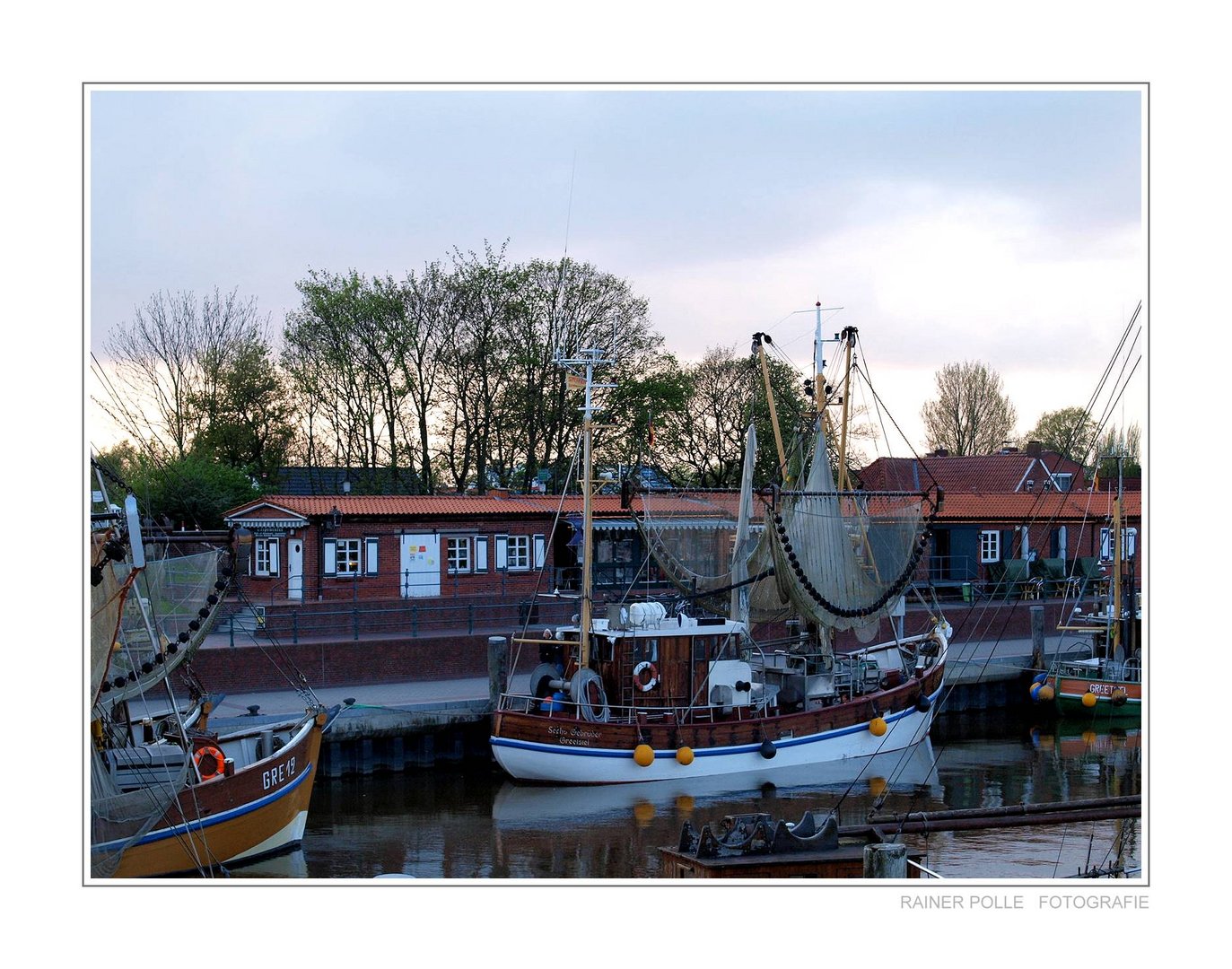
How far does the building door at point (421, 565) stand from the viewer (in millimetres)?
36500

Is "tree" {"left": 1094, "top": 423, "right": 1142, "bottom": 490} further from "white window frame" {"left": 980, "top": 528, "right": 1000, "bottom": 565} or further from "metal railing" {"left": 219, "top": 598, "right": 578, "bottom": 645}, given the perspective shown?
"metal railing" {"left": 219, "top": 598, "right": 578, "bottom": 645}

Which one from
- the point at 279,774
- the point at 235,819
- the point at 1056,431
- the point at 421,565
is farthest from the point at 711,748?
the point at 1056,431

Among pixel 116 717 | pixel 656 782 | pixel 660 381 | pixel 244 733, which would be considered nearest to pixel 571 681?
pixel 656 782

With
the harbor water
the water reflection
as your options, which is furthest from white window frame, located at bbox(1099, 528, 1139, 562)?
the water reflection

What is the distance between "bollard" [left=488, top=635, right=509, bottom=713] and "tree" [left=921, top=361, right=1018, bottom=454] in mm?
48458

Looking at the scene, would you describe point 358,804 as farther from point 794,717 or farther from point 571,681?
point 794,717

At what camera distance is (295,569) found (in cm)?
3569

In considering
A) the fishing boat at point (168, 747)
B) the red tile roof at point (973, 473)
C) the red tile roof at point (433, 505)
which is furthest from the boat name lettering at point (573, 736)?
the red tile roof at point (973, 473)

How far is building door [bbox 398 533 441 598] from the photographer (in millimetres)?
36500

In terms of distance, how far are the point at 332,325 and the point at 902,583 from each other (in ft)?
85.6

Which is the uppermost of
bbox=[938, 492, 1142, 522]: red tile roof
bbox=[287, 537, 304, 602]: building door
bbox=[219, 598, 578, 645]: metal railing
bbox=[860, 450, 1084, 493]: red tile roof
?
bbox=[860, 450, 1084, 493]: red tile roof

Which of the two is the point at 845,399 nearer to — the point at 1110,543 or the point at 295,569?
the point at 295,569

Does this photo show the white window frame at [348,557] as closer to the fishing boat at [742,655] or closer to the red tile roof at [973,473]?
the fishing boat at [742,655]

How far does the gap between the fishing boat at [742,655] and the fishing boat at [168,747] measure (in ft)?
16.7
